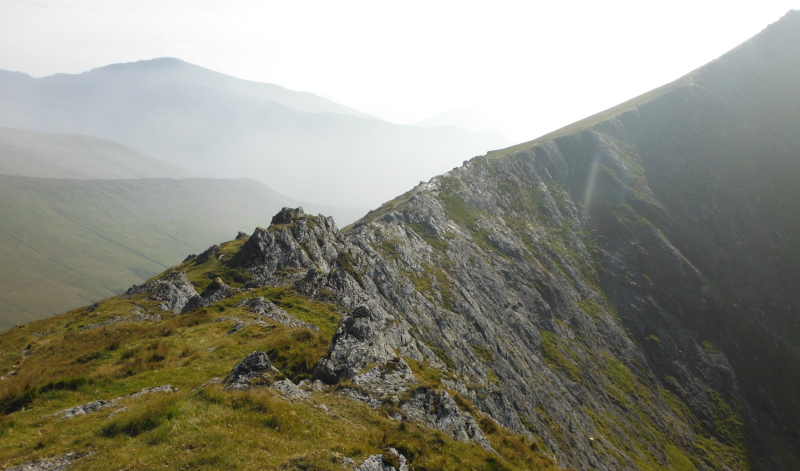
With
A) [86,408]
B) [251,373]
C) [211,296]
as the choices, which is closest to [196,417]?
[251,373]

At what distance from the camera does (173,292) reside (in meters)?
45.7

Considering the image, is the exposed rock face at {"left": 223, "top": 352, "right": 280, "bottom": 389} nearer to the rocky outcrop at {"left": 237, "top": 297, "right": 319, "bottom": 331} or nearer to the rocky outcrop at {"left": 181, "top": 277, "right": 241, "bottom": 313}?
the rocky outcrop at {"left": 237, "top": 297, "right": 319, "bottom": 331}

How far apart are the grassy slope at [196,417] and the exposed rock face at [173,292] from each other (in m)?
12.3

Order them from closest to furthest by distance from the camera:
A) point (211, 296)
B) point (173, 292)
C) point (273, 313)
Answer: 1. point (273, 313)
2. point (211, 296)
3. point (173, 292)

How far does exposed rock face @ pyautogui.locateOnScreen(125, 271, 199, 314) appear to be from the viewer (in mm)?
44531

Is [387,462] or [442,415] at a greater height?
[387,462]

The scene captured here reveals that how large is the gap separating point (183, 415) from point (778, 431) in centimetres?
10754

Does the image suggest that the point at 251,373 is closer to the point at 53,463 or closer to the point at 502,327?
the point at 53,463

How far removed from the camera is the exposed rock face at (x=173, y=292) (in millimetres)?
44531

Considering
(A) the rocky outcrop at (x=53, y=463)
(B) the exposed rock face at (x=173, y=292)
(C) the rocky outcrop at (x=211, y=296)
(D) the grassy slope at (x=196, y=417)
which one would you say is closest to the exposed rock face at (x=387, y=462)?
(D) the grassy slope at (x=196, y=417)

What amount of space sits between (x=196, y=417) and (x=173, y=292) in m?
37.2

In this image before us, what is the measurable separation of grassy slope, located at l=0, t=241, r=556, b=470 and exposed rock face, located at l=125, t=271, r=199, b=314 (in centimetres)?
1229

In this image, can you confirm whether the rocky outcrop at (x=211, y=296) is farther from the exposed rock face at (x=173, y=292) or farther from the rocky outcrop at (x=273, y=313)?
the rocky outcrop at (x=273, y=313)

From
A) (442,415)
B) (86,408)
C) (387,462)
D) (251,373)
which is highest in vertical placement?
(86,408)
